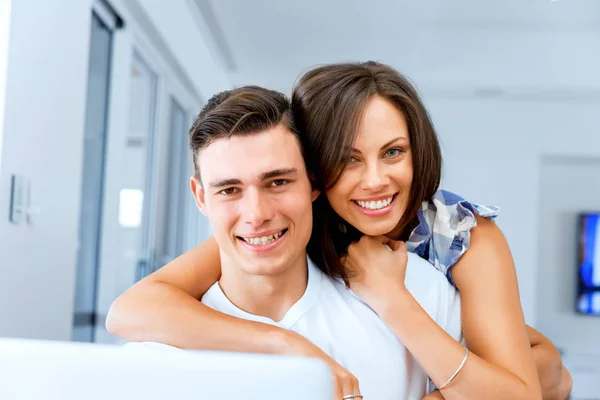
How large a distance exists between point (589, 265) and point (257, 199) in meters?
6.35

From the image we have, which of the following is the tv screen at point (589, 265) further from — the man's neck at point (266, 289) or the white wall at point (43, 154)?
the man's neck at point (266, 289)

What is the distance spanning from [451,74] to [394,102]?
539 cm

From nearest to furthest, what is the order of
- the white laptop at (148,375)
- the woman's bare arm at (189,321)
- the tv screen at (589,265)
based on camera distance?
the white laptop at (148,375)
the woman's bare arm at (189,321)
the tv screen at (589,265)

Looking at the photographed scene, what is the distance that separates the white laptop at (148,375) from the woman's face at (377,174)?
2.98 feet

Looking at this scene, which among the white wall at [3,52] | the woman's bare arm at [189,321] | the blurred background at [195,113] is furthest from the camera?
the blurred background at [195,113]

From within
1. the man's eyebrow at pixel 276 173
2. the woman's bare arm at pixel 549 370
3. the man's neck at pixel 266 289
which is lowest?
the woman's bare arm at pixel 549 370

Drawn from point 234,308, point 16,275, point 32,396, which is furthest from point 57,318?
point 32,396

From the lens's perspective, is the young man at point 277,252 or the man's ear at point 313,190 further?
the man's ear at point 313,190

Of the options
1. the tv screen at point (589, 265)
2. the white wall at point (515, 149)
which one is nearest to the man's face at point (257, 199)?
the white wall at point (515, 149)

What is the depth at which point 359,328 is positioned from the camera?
4.94 feet

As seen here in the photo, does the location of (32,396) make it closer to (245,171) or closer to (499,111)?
(245,171)

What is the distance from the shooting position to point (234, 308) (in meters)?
1.52

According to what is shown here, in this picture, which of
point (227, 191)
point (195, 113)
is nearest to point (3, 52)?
point (227, 191)

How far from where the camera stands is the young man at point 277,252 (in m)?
1.37
